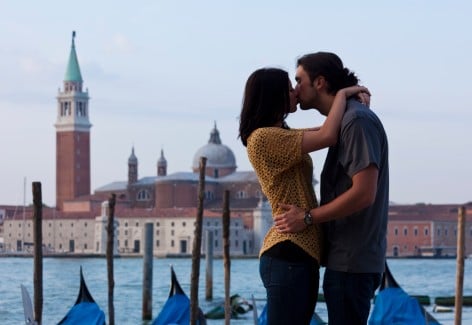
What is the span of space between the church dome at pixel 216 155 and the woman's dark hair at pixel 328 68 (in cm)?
4645

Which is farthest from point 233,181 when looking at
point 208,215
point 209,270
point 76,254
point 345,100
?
point 345,100

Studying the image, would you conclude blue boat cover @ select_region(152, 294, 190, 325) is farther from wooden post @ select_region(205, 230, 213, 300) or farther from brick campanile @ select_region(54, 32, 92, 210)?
brick campanile @ select_region(54, 32, 92, 210)

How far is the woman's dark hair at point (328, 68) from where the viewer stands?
167cm

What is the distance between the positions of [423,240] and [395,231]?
116cm

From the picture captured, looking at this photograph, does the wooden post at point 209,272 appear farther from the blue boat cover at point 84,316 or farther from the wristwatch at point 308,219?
the wristwatch at point 308,219

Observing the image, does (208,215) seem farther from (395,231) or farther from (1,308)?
(1,308)

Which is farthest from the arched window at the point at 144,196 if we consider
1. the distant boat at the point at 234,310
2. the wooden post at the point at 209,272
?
the distant boat at the point at 234,310

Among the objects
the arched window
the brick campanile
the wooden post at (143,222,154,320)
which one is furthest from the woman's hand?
the arched window

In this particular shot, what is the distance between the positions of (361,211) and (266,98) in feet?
0.66

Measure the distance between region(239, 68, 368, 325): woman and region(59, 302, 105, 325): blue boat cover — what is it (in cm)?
445

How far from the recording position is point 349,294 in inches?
64.5

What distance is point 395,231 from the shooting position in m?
48.9

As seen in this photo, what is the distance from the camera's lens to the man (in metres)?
1.60

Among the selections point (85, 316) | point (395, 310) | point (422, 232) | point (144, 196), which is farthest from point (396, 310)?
point (422, 232)
